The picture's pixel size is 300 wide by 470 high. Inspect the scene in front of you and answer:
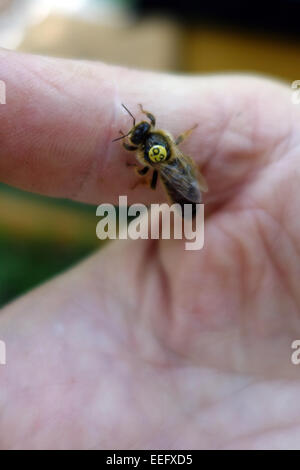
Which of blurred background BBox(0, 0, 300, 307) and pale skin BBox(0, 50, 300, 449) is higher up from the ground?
blurred background BBox(0, 0, 300, 307)

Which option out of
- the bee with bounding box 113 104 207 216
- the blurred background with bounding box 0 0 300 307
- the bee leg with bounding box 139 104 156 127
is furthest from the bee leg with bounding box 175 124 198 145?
the blurred background with bounding box 0 0 300 307

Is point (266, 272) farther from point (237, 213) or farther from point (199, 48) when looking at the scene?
point (199, 48)

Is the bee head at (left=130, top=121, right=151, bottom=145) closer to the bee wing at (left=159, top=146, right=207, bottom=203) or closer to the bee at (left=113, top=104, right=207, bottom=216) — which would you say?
the bee at (left=113, top=104, right=207, bottom=216)

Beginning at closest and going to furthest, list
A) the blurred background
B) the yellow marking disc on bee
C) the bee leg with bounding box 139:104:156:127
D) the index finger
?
the index finger → the bee leg with bounding box 139:104:156:127 → the yellow marking disc on bee → the blurred background

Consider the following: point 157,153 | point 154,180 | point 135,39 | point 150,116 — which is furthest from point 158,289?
point 135,39

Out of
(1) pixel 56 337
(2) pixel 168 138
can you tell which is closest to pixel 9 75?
(2) pixel 168 138

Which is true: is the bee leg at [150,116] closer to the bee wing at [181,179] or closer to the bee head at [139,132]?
the bee head at [139,132]

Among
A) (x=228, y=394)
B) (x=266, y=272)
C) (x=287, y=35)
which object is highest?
(x=287, y=35)
